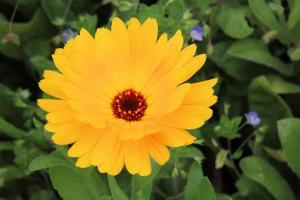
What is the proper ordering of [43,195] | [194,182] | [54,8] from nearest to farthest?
[194,182] < [43,195] < [54,8]

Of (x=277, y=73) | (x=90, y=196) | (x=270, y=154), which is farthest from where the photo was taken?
(x=277, y=73)

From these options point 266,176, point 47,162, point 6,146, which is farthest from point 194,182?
point 6,146

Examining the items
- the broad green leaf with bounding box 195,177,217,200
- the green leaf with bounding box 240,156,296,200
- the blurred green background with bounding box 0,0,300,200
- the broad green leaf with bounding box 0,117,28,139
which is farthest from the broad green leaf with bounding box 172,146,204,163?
A: the broad green leaf with bounding box 0,117,28,139

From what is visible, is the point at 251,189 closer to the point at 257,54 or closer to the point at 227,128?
the point at 227,128

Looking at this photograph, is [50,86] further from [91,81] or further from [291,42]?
[291,42]

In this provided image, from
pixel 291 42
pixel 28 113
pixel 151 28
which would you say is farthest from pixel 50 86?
pixel 291 42

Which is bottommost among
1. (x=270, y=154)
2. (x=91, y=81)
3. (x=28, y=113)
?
(x=270, y=154)
